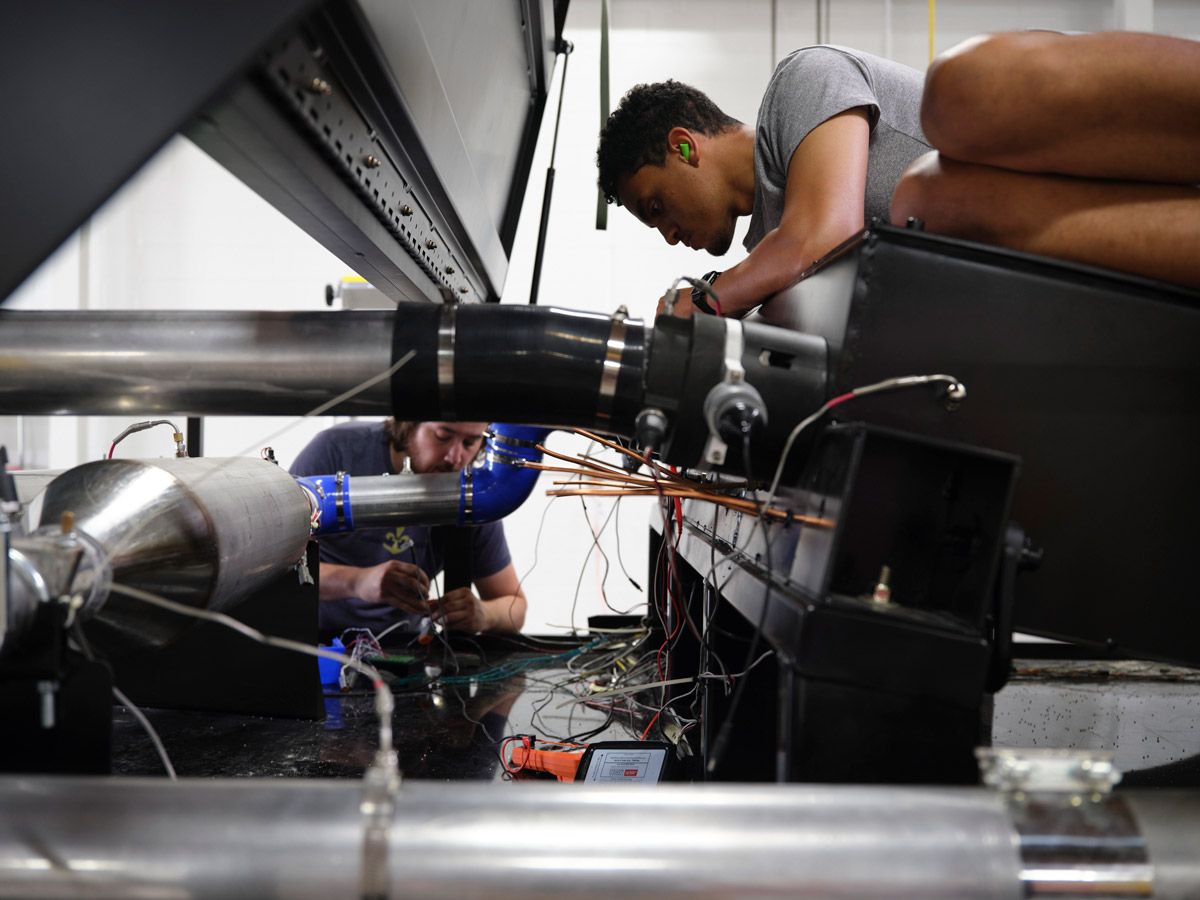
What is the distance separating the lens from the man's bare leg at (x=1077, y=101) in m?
0.63

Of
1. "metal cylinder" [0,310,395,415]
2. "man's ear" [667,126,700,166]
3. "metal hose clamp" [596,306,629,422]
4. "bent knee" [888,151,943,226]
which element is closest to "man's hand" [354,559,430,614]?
"man's ear" [667,126,700,166]

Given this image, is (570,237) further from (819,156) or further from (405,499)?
(819,156)

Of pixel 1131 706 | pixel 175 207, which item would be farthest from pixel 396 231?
pixel 175 207

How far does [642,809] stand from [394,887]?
0.13 metres

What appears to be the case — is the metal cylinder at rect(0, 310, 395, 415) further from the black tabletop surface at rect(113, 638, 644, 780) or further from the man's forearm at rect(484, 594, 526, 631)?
the man's forearm at rect(484, 594, 526, 631)

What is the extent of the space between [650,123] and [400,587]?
3.47 feet

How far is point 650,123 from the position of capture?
1451 millimetres

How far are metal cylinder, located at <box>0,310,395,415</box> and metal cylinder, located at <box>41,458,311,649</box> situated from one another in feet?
0.24

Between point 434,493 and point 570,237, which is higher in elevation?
point 570,237

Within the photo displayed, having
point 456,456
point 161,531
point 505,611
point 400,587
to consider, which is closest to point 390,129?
point 161,531

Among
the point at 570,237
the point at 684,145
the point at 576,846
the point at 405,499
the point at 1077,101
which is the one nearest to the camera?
→ the point at 576,846

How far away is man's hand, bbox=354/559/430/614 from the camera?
5.86 feet

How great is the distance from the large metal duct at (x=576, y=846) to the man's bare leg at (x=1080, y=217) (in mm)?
430

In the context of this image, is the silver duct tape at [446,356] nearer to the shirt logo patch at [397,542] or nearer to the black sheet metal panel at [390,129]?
the black sheet metal panel at [390,129]
